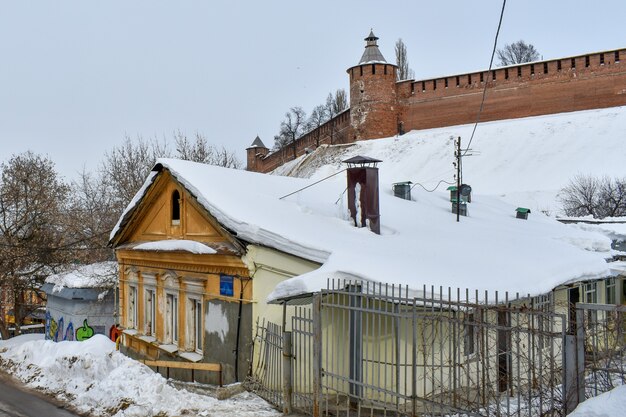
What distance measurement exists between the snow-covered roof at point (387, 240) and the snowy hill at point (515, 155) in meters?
22.0

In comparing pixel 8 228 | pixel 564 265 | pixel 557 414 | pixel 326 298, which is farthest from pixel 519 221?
pixel 8 228

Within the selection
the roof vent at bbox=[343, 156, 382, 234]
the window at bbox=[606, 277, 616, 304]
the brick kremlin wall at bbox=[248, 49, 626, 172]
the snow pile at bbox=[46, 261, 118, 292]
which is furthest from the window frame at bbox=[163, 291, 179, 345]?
the brick kremlin wall at bbox=[248, 49, 626, 172]

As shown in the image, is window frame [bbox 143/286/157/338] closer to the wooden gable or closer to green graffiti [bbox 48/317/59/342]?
the wooden gable

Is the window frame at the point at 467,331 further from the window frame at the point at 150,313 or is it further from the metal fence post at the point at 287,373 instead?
the window frame at the point at 150,313

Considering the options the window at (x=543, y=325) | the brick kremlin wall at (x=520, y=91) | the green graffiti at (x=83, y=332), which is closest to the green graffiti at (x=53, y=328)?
the green graffiti at (x=83, y=332)

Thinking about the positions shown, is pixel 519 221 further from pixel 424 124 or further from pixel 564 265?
pixel 424 124

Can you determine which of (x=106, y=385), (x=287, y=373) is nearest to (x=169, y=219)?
(x=106, y=385)

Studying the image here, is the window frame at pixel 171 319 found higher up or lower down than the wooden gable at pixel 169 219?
lower down

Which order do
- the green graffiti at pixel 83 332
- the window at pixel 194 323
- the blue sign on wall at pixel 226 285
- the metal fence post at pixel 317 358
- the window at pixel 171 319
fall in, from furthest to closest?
the green graffiti at pixel 83 332 < the window at pixel 171 319 < the window at pixel 194 323 < the blue sign on wall at pixel 226 285 < the metal fence post at pixel 317 358

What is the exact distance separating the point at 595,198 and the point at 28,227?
97.7 feet

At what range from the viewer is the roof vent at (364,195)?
11.2 metres

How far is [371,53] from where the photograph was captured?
52.3m

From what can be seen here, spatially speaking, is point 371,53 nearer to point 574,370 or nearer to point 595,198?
point 595,198

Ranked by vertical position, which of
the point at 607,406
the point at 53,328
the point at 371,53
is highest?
the point at 371,53
